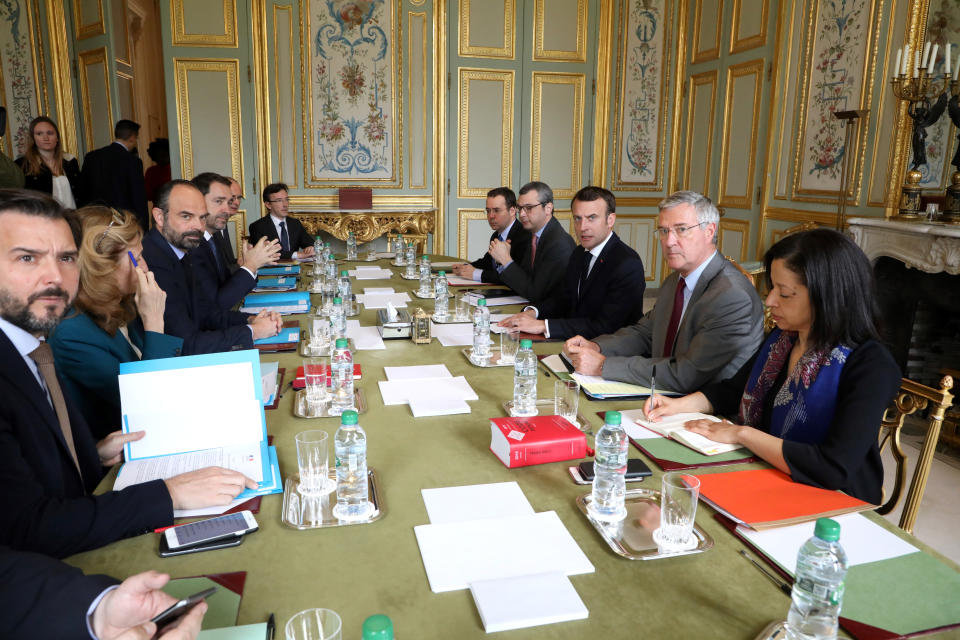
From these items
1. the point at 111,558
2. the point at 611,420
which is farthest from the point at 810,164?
the point at 111,558

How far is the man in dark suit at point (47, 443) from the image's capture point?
1114 mm

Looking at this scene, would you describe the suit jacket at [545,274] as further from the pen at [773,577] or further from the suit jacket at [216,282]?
the pen at [773,577]

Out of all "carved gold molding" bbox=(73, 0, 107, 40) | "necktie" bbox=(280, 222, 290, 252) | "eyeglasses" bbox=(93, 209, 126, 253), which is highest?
"carved gold molding" bbox=(73, 0, 107, 40)

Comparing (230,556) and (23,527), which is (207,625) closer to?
(230,556)

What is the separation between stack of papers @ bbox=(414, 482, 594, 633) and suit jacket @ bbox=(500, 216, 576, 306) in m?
2.24

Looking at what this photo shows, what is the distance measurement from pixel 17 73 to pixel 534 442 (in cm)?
654

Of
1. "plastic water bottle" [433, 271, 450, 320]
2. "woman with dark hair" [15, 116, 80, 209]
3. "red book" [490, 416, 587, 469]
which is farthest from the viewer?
"woman with dark hair" [15, 116, 80, 209]

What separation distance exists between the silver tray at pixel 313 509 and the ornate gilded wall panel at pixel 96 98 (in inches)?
233

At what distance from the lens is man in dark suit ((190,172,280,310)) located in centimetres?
315

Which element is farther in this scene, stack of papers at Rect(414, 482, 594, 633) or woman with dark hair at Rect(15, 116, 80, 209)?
woman with dark hair at Rect(15, 116, 80, 209)

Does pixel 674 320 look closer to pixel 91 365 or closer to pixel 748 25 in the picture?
pixel 91 365

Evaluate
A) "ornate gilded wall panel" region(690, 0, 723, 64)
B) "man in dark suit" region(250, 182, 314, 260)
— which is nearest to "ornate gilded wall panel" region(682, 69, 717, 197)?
"ornate gilded wall panel" region(690, 0, 723, 64)

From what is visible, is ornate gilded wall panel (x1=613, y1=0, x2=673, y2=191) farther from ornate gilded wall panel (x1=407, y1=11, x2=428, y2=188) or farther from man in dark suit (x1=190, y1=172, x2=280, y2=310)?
man in dark suit (x1=190, y1=172, x2=280, y2=310)

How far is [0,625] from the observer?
35.2 inches
